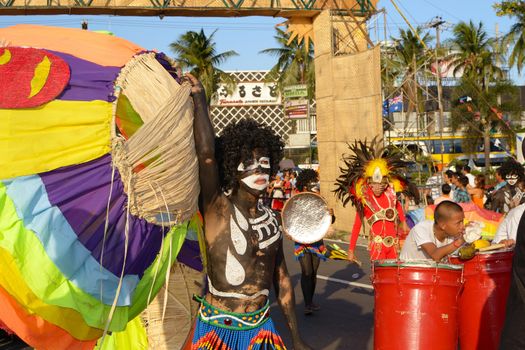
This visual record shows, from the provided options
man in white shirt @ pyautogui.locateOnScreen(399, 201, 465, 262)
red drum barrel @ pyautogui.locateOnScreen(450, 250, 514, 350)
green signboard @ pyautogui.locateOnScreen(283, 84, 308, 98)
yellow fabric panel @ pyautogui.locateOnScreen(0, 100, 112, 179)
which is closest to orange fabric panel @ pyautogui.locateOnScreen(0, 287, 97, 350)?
yellow fabric panel @ pyautogui.locateOnScreen(0, 100, 112, 179)

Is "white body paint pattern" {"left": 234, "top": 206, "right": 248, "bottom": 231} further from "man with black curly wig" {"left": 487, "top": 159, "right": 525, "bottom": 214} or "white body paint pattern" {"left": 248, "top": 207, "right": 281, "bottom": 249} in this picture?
"man with black curly wig" {"left": 487, "top": 159, "right": 525, "bottom": 214}

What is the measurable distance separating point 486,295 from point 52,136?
11.4 feet

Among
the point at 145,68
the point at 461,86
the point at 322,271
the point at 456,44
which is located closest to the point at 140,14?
the point at 322,271

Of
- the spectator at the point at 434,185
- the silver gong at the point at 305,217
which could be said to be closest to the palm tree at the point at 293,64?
the spectator at the point at 434,185

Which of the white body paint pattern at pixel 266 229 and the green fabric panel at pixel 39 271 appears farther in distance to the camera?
the white body paint pattern at pixel 266 229

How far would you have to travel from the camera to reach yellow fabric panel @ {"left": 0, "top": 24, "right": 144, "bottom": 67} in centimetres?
434

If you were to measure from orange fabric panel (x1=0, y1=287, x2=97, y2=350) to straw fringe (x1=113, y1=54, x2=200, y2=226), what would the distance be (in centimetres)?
72

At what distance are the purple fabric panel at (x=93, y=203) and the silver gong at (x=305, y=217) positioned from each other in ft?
9.23

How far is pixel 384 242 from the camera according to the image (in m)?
9.16

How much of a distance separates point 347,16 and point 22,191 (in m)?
14.6

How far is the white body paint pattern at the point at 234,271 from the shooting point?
471 cm

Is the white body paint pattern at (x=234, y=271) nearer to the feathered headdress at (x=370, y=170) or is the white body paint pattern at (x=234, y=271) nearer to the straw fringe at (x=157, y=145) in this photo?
the straw fringe at (x=157, y=145)

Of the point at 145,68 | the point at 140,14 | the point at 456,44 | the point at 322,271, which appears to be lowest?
the point at 322,271

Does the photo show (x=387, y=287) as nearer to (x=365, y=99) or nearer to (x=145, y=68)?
(x=145, y=68)
